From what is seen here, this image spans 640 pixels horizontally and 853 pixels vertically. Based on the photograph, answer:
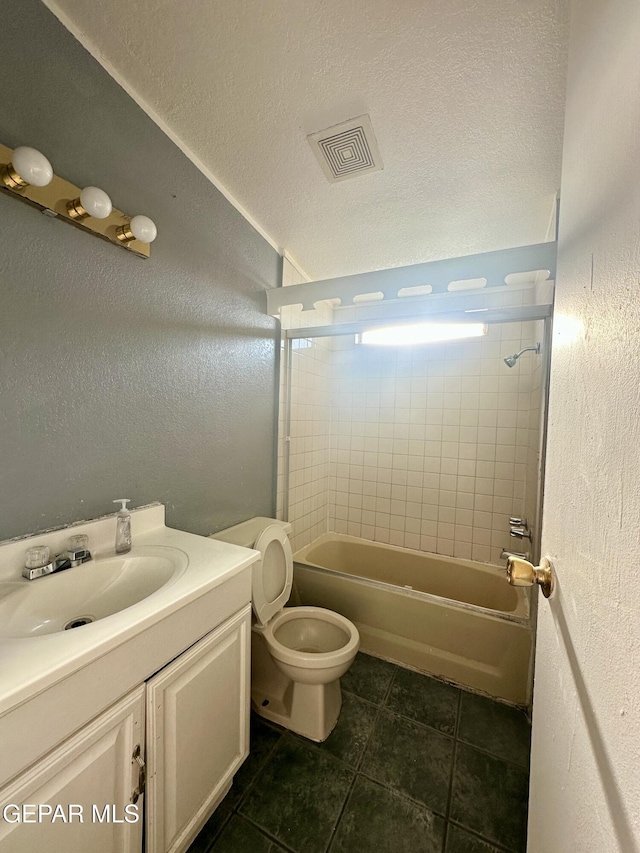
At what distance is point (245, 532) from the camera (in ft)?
5.00

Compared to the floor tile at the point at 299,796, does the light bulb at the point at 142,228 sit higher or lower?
higher

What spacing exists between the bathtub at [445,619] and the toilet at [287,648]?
0.28 m

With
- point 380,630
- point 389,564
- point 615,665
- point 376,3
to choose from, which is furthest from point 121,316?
point 389,564

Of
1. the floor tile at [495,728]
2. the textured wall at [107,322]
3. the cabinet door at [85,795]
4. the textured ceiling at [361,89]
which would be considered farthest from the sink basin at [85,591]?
the textured ceiling at [361,89]

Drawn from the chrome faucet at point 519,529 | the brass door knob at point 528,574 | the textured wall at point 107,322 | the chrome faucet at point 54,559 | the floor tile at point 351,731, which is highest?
the textured wall at point 107,322

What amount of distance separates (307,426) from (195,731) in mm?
1703

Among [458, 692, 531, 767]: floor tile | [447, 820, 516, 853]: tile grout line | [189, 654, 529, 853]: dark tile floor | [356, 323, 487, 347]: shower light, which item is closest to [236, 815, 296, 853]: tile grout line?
[189, 654, 529, 853]: dark tile floor

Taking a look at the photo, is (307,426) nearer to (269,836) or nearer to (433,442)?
(433,442)

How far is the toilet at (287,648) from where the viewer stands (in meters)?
1.27

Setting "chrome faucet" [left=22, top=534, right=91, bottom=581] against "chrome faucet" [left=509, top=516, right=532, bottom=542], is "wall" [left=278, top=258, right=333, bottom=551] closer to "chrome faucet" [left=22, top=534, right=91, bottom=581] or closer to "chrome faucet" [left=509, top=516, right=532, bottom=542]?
"chrome faucet" [left=22, top=534, right=91, bottom=581]

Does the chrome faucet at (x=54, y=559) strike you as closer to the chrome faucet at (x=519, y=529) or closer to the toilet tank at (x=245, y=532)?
the toilet tank at (x=245, y=532)

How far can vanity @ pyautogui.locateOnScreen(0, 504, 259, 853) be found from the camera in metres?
0.54

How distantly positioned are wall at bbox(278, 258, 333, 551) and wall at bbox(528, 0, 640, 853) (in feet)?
5.11

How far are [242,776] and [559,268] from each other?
185cm
